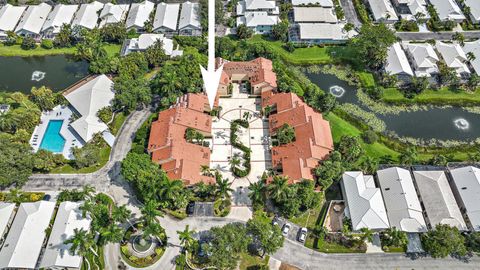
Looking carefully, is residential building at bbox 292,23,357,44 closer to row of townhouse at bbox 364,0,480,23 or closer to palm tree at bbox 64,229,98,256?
row of townhouse at bbox 364,0,480,23

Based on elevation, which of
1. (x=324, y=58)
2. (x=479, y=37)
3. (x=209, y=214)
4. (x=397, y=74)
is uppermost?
(x=479, y=37)

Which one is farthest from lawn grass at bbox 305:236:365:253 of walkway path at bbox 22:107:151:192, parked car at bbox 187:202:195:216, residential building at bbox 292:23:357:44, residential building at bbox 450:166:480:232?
residential building at bbox 292:23:357:44

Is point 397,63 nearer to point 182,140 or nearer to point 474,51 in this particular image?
point 474,51

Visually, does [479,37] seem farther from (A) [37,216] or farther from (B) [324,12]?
(A) [37,216]

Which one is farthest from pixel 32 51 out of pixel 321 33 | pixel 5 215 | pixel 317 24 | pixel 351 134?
pixel 351 134

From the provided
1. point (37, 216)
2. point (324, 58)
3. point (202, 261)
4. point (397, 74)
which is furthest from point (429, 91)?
point (37, 216)

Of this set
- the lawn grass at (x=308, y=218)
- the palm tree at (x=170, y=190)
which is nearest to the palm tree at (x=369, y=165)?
the lawn grass at (x=308, y=218)

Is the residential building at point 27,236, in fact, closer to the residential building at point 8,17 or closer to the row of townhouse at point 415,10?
the residential building at point 8,17
